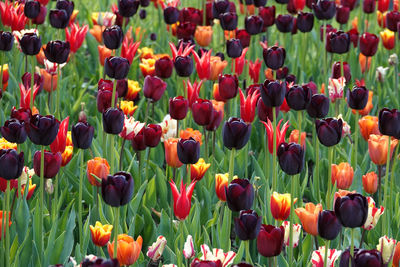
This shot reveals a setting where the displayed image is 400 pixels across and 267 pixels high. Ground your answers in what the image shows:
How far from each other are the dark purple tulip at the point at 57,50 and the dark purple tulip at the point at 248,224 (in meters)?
1.36

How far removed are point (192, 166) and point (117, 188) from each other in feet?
2.82

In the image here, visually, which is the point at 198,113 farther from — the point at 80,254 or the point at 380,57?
the point at 380,57

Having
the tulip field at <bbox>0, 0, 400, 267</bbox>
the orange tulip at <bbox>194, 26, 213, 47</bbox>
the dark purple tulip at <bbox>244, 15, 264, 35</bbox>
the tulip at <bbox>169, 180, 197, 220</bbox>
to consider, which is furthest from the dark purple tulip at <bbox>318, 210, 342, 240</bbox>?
the orange tulip at <bbox>194, 26, 213, 47</bbox>

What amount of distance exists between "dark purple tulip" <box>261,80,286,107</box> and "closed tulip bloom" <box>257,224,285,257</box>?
2.43 feet

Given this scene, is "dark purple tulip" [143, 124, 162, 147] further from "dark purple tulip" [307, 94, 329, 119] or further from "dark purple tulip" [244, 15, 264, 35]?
"dark purple tulip" [244, 15, 264, 35]

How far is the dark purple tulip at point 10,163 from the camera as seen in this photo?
6.58 ft

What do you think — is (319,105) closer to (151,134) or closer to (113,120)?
(151,134)

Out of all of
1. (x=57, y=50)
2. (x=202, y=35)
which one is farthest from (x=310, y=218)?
(x=202, y=35)

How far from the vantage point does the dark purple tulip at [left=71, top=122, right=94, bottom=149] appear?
93.1 inches

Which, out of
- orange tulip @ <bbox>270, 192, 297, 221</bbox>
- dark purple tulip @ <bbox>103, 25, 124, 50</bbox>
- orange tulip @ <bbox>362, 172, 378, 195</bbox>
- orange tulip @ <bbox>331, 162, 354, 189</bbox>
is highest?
dark purple tulip @ <bbox>103, 25, 124, 50</bbox>

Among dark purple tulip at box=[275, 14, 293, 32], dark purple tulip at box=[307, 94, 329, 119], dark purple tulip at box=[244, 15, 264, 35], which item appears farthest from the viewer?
dark purple tulip at box=[275, 14, 293, 32]

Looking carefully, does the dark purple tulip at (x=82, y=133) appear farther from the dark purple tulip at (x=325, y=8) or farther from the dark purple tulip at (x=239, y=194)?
the dark purple tulip at (x=325, y=8)

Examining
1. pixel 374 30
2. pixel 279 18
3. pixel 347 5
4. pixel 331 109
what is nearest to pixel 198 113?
pixel 331 109

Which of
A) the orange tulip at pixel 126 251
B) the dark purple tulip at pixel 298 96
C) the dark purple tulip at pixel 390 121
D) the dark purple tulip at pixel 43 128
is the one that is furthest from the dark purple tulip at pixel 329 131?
the dark purple tulip at pixel 43 128
